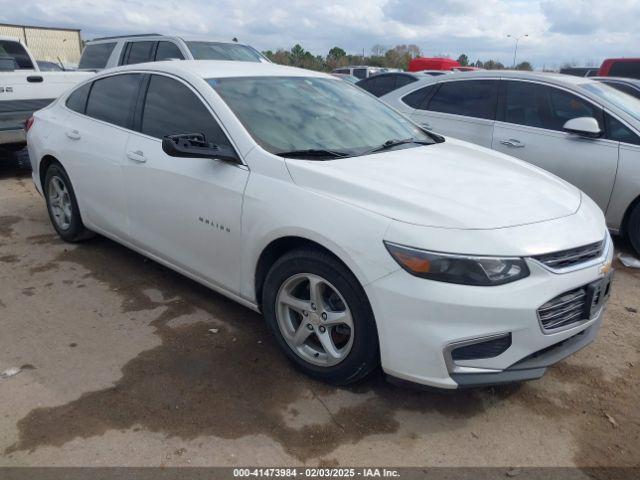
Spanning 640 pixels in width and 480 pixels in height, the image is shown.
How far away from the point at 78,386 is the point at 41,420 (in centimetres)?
30

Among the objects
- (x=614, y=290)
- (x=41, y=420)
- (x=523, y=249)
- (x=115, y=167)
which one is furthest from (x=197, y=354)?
(x=614, y=290)

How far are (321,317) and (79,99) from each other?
10.7ft

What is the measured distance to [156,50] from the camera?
26.8 feet

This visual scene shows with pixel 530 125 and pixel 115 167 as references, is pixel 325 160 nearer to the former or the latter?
pixel 115 167

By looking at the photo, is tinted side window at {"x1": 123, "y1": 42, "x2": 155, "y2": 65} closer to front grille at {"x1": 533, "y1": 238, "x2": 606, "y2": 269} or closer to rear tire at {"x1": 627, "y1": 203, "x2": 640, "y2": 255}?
rear tire at {"x1": 627, "y1": 203, "x2": 640, "y2": 255}

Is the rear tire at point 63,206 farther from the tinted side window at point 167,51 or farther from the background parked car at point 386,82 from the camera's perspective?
the background parked car at point 386,82

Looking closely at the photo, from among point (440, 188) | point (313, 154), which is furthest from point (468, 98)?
point (440, 188)

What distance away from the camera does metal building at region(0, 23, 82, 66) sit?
38.3 metres

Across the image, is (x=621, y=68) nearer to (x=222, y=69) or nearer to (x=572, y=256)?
(x=222, y=69)

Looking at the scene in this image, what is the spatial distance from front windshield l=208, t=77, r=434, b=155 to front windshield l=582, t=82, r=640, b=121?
2.36 m

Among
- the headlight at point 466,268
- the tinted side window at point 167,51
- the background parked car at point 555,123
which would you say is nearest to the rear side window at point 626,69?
the background parked car at point 555,123

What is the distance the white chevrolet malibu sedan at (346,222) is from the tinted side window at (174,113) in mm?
12

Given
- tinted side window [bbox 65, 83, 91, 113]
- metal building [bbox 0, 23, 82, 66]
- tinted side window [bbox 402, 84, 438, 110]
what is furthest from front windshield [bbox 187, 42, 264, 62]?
metal building [bbox 0, 23, 82, 66]

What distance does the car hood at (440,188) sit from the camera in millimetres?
2658
